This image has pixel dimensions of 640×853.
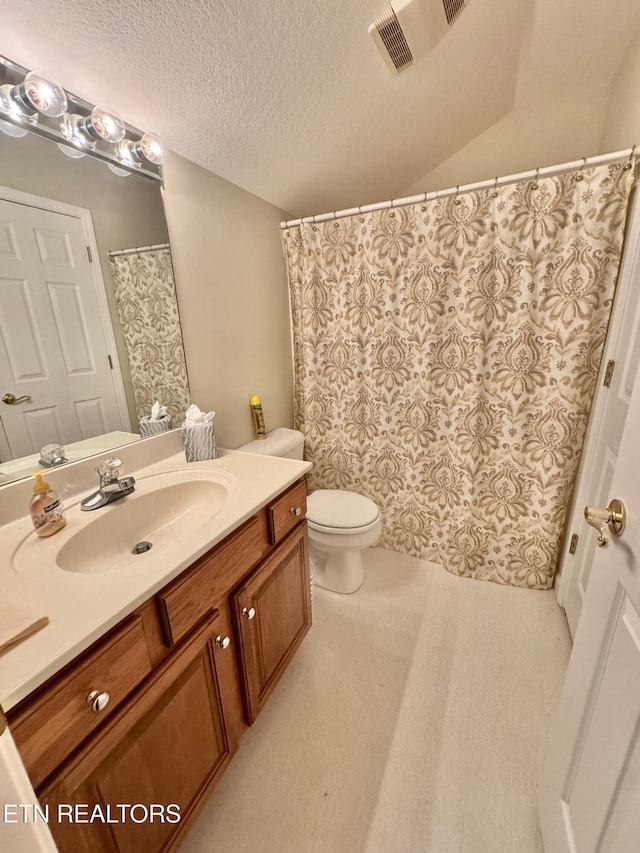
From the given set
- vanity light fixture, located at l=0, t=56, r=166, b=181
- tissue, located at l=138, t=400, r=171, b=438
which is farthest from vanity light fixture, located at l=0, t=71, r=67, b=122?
tissue, located at l=138, t=400, r=171, b=438

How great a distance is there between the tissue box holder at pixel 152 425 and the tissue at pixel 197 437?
99mm

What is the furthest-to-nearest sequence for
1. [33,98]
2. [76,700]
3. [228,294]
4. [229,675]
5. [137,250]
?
[228,294], [137,250], [229,675], [33,98], [76,700]

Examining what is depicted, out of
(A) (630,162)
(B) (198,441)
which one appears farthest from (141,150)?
(A) (630,162)

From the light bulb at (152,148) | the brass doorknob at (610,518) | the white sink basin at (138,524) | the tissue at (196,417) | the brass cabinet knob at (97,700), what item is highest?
the light bulb at (152,148)

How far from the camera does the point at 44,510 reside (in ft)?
2.73

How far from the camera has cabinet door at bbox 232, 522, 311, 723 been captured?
3.20 ft

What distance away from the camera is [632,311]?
1151mm

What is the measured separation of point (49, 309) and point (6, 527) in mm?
580

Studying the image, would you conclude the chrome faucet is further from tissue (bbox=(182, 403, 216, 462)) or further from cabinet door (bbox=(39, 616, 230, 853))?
cabinet door (bbox=(39, 616, 230, 853))

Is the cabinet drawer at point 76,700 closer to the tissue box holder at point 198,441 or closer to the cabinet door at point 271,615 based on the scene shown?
the cabinet door at point 271,615

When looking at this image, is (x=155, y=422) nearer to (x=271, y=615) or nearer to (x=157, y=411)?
(x=157, y=411)

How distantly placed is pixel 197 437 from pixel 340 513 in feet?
2.54

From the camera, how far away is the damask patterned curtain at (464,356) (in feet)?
4.45

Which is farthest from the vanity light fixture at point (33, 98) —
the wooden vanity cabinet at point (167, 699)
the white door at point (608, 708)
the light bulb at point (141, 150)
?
the white door at point (608, 708)
